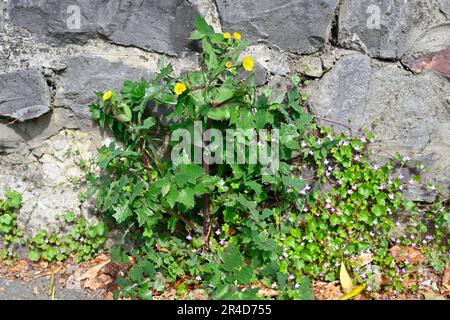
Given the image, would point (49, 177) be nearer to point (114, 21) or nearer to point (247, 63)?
point (114, 21)

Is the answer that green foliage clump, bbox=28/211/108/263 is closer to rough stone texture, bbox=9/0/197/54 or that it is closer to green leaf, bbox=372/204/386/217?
rough stone texture, bbox=9/0/197/54

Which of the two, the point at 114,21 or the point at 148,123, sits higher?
the point at 114,21

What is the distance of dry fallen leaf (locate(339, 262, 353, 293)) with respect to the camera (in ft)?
→ 8.07

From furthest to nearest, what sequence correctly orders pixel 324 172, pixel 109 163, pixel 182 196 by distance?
1. pixel 324 172
2. pixel 109 163
3. pixel 182 196

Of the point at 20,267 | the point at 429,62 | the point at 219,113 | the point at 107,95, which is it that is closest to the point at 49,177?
the point at 20,267

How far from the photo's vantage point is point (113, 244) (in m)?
2.66

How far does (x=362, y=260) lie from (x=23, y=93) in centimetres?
165

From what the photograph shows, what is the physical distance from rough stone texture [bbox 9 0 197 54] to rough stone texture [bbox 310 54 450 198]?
690 millimetres

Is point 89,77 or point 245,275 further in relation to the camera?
point 89,77

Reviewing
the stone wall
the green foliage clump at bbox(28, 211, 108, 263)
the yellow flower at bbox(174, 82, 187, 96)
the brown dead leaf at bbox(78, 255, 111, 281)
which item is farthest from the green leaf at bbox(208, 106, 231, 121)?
the brown dead leaf at bbox(78, 255, 111, 281)

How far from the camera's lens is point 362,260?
8.39 ft

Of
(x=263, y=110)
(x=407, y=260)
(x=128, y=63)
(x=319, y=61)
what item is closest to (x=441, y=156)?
(x=407, y=260)
